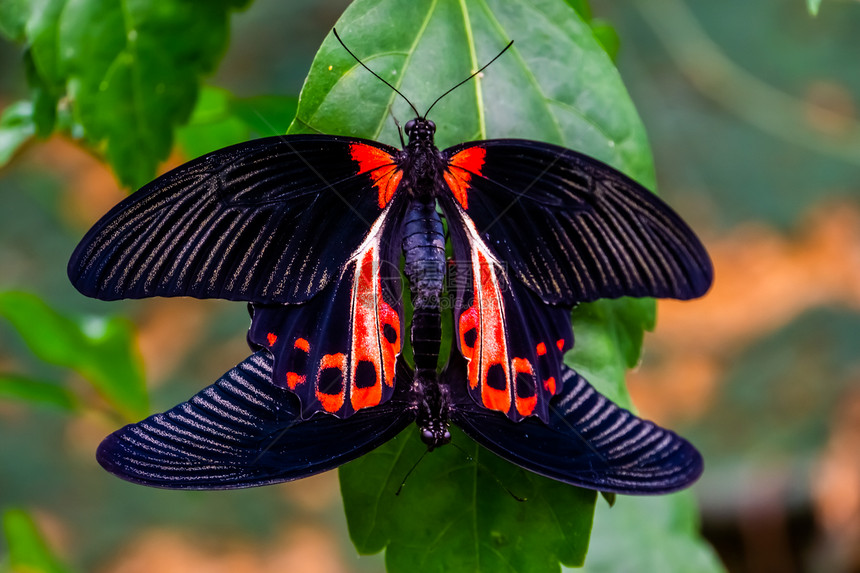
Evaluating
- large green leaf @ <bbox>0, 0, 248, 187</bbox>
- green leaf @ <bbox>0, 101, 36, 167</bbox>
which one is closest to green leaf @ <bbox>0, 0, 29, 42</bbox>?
large green leaf @ <bbox>0, 0, 248, 187</bbox>

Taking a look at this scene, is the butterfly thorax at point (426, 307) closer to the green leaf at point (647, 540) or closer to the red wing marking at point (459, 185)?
the red wing marking at point (459, 185)

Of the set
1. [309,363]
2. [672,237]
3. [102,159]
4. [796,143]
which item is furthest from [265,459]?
[796,143]

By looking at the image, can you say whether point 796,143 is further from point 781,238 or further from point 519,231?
point 519,231

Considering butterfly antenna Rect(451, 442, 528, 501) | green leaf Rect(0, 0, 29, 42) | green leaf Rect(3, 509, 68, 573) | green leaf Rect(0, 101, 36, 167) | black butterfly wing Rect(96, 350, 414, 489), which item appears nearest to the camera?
black butterfly wing Rect(96, 350, 414, 489)

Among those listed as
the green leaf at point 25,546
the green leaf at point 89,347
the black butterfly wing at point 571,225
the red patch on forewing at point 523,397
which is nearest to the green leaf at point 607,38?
the black butterfly wing at point 571,225

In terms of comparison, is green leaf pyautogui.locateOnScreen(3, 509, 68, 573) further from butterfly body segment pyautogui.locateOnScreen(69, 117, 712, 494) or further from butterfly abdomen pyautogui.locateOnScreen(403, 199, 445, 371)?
butterfly abdomen pyautogui.locateOnScreen(403, 199, 445, 371)

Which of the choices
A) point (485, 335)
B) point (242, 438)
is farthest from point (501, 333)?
point (242, 438)
